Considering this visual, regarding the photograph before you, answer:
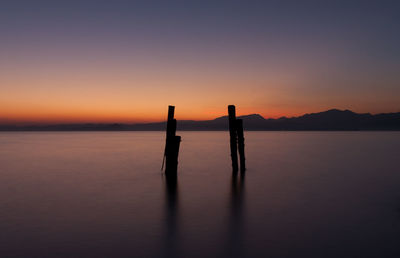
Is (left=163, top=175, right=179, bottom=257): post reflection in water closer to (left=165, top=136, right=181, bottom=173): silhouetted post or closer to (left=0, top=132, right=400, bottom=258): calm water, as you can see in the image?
(left=0, top=132, right=400, bottom=258): calm water

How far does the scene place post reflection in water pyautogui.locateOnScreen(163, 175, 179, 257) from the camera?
21.9 ft

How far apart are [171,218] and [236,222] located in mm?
1891

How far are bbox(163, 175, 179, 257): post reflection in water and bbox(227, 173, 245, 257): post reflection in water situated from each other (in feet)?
4.00

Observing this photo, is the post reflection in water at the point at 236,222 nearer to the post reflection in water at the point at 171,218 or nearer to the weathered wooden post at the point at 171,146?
the post reflection in water at the point at 171,218

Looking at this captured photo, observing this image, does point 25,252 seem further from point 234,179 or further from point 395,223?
point 234,179

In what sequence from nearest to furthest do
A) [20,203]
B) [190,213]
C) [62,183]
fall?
[190,213], [20,203], [62,183]

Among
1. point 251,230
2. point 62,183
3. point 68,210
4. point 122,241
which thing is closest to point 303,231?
point 251,230

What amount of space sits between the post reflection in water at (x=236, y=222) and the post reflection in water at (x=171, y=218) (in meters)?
1.22

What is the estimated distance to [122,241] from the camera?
22.6 feet

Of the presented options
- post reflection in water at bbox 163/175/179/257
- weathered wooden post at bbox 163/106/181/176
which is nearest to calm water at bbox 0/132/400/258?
post reflection in water at bbox 163/175/179/257

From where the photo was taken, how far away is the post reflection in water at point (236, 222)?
21.6 feet

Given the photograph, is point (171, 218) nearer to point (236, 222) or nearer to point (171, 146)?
point (236, 222)

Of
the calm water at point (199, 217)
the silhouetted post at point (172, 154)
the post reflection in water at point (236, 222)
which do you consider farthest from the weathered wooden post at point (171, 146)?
the post reflection in water at point (236, 222)

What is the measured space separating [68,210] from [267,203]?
21.7 feet
